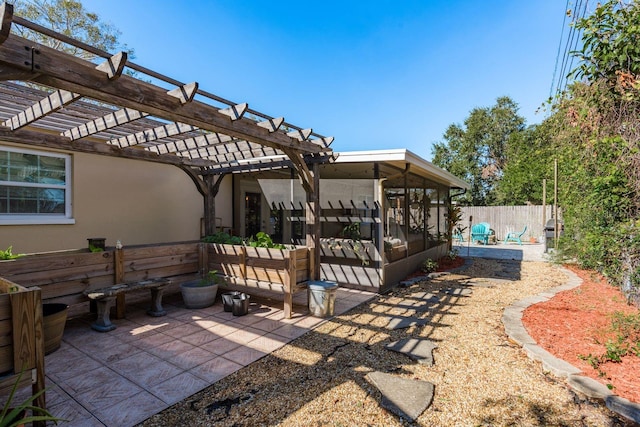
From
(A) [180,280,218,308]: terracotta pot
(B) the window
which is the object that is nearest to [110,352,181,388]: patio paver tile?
→ (A) [180,280,218,308]: terracotta pot

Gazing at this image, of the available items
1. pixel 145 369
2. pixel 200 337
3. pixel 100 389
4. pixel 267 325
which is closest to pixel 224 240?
pixel 267 325

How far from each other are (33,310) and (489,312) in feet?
16.3

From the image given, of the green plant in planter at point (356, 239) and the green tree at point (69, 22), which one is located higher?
the green tree at point (69, 22)

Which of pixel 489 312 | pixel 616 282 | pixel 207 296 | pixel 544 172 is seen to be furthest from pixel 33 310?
pixel 544 172

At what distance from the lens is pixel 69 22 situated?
11.5m

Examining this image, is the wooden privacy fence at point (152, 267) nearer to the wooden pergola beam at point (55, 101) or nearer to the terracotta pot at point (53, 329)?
the terracotta pot at point (53, 329)

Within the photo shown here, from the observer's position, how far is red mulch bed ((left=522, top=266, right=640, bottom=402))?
8.33 ft

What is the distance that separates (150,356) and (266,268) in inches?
71.2

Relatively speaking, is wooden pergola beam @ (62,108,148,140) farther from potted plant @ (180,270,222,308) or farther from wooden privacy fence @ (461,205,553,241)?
wooden privacy fence @ (461,205,553,241)

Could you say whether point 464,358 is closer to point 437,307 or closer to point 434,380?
point 434,380

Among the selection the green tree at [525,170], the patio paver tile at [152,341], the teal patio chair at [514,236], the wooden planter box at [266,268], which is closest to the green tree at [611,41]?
the wooden planter box at [266,268]

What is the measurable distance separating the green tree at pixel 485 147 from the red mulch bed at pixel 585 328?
18.1 metres

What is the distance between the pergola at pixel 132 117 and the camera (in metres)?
2.02

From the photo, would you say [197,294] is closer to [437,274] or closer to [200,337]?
[200,337]
